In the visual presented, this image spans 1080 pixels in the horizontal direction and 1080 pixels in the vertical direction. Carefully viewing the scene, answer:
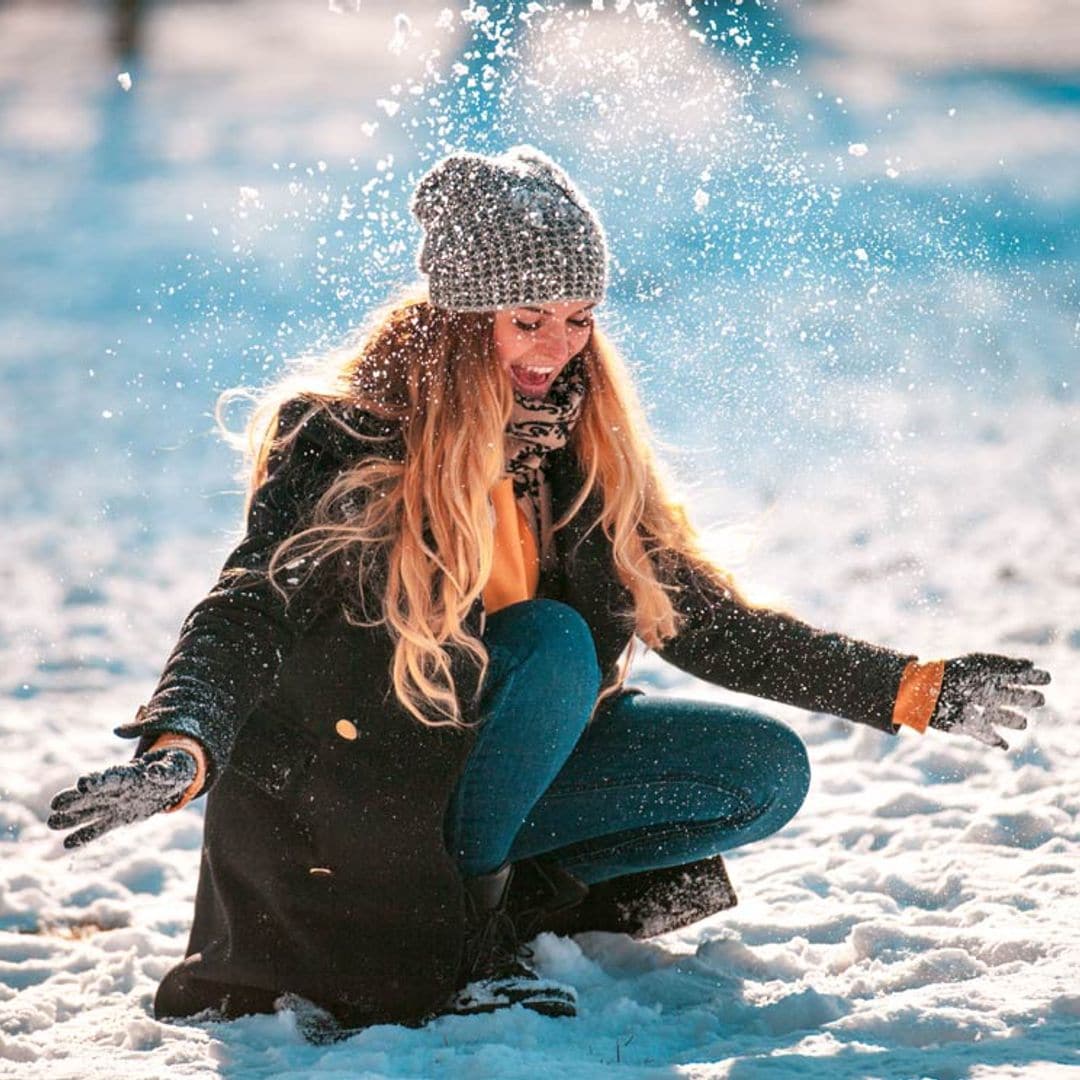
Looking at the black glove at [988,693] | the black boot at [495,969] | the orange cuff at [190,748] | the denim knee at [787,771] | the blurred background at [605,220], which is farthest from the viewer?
the blurred background at [605,220]

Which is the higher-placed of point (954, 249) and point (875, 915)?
point (954, 249)

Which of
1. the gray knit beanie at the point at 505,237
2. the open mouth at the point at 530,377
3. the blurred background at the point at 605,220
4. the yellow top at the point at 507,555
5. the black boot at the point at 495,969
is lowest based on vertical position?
the black boot at the point at 495,969

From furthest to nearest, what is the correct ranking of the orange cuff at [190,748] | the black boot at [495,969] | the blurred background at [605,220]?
1. the blurred background at [605,220]
2. the black boot at [495,969]
3. the orange cuff at [190,748]

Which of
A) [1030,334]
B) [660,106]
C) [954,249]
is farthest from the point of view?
[660,106]

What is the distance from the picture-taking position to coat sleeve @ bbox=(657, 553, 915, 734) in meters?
2.23

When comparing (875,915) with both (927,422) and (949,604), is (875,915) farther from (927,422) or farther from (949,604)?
(927,422)

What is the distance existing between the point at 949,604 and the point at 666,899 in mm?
2511

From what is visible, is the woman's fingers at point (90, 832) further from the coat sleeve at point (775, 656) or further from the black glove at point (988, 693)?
the black glove at point (988, 693)

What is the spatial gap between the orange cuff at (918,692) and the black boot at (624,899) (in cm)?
35

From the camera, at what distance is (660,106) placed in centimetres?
984

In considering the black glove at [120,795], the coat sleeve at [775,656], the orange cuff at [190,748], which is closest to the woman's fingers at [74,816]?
the black glove at [120,795]

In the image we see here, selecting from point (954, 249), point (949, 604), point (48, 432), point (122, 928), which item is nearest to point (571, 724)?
point (122, 928)

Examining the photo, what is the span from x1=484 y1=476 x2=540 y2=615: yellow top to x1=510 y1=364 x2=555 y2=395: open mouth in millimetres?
129

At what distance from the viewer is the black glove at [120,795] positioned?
5.16ft
